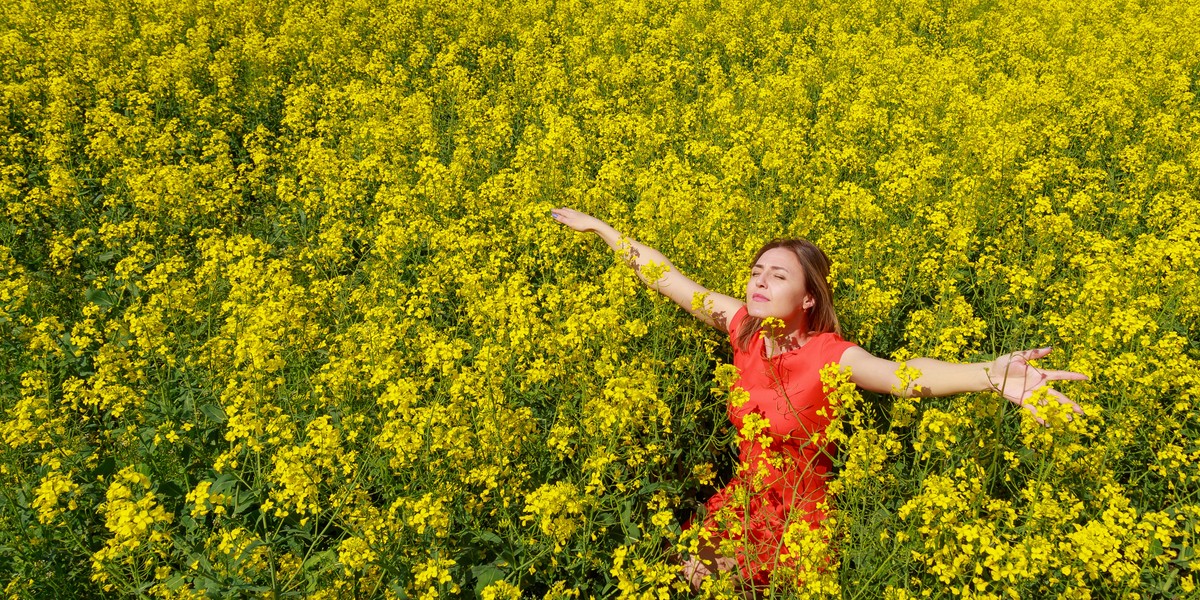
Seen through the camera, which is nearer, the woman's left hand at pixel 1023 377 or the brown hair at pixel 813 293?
the woman's left hand at pixel 1023 377

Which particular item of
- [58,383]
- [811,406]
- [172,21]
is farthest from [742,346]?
[172,21]

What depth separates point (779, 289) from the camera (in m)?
3.36

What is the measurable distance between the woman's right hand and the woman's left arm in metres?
1.75

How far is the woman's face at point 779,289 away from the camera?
11.0 ft

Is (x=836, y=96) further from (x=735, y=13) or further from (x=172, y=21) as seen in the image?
(x=172, y=21)

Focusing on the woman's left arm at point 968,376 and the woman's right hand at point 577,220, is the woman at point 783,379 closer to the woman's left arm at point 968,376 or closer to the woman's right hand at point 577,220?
the woman's left arm at point 968,376

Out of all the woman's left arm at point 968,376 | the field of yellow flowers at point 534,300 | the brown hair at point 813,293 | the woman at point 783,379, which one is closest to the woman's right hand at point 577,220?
the field of yellow flowers at point 534,300

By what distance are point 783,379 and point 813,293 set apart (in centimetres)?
44

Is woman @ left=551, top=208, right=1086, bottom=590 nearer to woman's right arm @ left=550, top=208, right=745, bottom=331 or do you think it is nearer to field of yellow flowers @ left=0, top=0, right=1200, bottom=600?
woman's right arm @ left=550, top=208, right=745, bottom=331

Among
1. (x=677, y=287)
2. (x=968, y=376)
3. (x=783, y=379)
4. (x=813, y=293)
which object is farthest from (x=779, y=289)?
(x=968, y=376)

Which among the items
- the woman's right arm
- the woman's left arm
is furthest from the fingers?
the woman's right arm

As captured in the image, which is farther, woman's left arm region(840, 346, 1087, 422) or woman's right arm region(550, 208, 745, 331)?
woman's right arm region(550, 208, 745, 331)

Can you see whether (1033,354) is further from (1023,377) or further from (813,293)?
(813,293)

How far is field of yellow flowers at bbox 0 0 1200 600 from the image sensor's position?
2672mm
